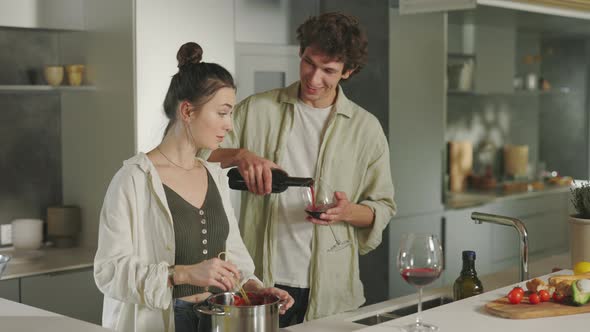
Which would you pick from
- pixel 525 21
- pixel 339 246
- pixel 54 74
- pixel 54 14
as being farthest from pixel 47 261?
pixel 525 21

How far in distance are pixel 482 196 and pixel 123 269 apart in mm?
4209

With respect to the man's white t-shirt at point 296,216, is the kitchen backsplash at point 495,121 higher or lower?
higher

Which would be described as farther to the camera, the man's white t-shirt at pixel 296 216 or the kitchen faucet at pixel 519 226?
the man's white t-shirt at pixel 296 216

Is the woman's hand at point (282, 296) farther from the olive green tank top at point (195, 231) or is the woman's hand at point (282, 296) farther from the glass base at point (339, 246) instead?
the glass base at point (339, 246)

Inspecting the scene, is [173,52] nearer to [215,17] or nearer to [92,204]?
[215,17]

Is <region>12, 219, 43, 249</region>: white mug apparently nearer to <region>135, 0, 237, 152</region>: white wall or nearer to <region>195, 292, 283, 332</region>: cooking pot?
<region>135, 0, 237, 152</region>: white wall

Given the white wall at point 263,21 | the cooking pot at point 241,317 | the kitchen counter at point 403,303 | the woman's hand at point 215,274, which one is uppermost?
the white wall at point 263,21

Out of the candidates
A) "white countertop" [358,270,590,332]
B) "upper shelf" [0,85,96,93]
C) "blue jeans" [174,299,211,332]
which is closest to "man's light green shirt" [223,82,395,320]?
"blue jeans" [174,299,211,332]

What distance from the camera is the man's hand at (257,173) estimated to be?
2.66 metres

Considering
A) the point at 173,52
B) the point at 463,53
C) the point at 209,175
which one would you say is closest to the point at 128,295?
the point at 209,175

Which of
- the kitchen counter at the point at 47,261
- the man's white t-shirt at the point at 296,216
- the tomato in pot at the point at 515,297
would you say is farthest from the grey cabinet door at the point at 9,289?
the tomato in pot at the point at 515,297

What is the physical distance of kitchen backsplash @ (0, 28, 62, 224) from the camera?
4.32 m

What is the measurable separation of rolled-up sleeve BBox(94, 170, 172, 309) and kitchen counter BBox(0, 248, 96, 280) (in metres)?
1.65

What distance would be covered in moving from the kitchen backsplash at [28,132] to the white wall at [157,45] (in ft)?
2.48
